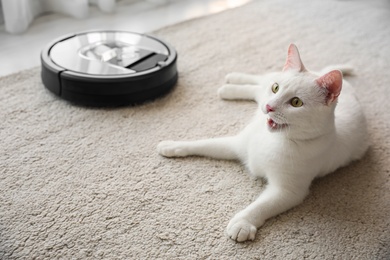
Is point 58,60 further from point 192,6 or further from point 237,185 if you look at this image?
point 192,6

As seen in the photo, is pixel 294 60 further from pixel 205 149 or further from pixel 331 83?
pixel 205 149

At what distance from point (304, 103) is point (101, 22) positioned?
1.70 metres

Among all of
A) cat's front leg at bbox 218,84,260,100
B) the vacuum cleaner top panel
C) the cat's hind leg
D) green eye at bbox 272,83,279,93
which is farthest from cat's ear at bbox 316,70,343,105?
the vacuum cleaner top panel

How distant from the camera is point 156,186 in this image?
143 cm

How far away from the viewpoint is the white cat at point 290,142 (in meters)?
1.24

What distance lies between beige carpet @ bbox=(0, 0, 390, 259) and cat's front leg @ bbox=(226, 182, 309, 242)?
0.09 ft

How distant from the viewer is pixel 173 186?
143cm

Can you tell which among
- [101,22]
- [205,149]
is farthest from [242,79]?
[101,22]

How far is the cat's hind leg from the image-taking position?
1.54 metres

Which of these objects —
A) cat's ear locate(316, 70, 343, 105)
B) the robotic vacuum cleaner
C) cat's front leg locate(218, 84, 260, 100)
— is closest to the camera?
cat's ear locate(316, 70, 343, 105)

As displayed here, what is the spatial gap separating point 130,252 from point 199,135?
1.95ft

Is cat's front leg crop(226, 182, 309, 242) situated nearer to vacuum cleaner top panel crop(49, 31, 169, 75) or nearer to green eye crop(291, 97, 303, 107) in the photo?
green eye crop(291, 97, 303, 107)

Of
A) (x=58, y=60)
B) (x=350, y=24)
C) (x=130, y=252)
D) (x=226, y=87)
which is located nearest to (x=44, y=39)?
(x=58, y=60)

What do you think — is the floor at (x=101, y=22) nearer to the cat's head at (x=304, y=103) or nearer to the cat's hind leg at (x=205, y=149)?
the cat's hind leg at (x=205, y=149)
